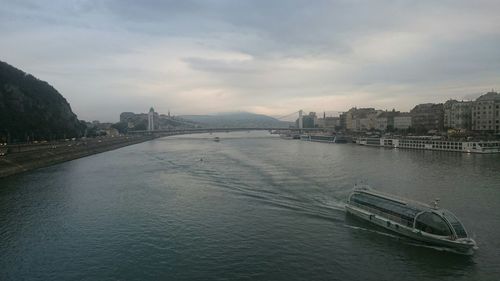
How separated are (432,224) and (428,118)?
66.1 meters

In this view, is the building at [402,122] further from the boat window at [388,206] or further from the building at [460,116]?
the boat window at [388,206]

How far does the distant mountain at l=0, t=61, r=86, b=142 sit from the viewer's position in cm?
4719

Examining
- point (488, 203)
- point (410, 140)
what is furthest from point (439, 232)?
point (410, 140)

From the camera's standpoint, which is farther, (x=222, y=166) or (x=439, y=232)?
(x=222, y=166)

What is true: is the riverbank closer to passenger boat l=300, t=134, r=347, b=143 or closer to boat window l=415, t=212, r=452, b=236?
boat window l=415, t=212, r=452, b=236

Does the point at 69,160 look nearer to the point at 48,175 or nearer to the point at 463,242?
the point at 48,175

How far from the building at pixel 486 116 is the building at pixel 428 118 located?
423 inches

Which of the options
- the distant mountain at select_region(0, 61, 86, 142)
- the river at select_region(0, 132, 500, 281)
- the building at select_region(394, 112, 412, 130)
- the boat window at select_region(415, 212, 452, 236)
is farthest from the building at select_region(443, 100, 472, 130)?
the distant mountain at select_region(0, 61, 86, 142)

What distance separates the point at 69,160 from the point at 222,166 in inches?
727

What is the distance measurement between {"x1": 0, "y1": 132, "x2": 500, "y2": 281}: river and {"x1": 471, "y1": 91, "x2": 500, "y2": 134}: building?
3216 centimetres

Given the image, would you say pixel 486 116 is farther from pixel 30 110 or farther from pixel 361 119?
pixel 30 110

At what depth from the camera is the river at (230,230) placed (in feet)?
32.7

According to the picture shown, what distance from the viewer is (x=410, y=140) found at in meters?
49.9

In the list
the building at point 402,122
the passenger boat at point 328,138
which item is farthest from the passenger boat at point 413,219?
the building at point 402,122
